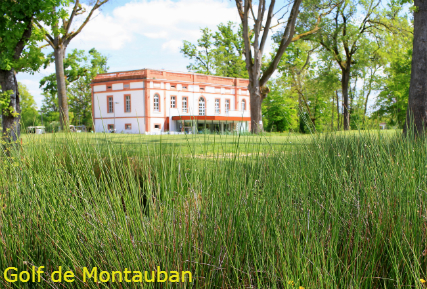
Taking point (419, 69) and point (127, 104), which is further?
point (127, 104)

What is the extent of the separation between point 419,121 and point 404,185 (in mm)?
4280

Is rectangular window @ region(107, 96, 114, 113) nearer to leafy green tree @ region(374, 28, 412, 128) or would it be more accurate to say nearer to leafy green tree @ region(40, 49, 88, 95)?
leafy green tree @ region(40, 49, 88, 95)

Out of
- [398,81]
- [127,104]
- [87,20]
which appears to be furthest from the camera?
[127,104]

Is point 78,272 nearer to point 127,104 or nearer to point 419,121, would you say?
point 419,121

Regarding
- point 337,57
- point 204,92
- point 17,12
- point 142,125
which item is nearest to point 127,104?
point 142,125

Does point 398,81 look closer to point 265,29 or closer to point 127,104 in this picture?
point 265,29

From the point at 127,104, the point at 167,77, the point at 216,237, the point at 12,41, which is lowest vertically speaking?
the point at 216,237

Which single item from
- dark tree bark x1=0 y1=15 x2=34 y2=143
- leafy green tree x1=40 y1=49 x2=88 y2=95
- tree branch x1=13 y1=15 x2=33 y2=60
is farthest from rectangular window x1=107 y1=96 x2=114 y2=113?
dark tree bark x1=0 y1=15 x2=34 y2=143

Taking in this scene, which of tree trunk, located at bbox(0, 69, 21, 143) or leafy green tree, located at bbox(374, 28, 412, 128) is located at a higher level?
leafy green tree, located at bbox(374, 28, 412, 128)

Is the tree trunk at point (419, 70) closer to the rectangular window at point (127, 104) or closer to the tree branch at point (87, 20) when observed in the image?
the tree branch at point (87, 20)

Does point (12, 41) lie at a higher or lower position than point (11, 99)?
higher

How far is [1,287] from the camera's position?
53.9 inches

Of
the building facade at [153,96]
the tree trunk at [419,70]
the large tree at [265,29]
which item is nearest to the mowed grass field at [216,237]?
the tree trunk at [419,70]

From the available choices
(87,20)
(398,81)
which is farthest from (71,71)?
(398,81)
